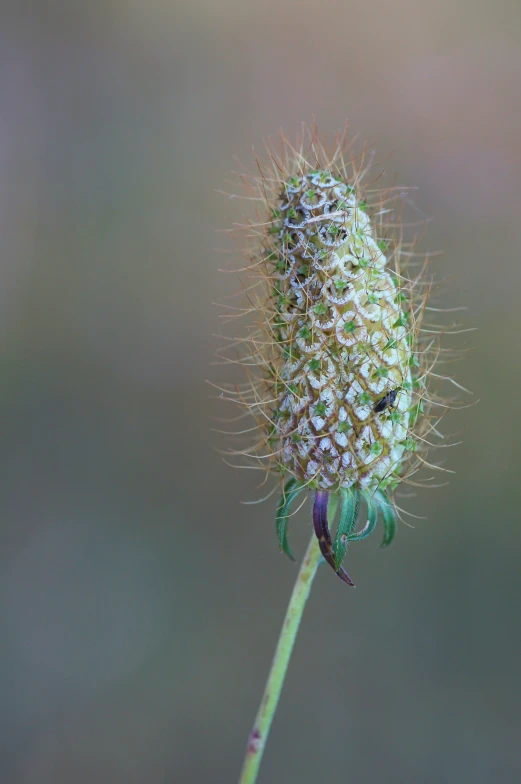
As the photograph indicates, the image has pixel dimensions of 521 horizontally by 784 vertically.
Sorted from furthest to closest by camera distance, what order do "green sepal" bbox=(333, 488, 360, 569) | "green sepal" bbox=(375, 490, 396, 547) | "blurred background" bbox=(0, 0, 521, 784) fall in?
1. "blurred background" bbox=(0, 0, 521, 784)
2. "green sepal" bbox=(375, 490, 396, 547)
3. "green sepal" bbox=(333, 488, 360, 569)

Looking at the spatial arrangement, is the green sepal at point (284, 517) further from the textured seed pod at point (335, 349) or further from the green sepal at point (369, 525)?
the green sepal at point (369, 525)

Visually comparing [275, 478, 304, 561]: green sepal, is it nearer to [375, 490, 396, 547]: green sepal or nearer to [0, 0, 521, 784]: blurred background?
[375, 490, 396, 547]: green sepal

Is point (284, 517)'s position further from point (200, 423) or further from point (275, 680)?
point (200, 423)

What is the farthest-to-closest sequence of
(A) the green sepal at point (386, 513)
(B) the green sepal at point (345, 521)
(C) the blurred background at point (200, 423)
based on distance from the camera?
(C) the blurred background at point (200, 423), (A) the green sepal at point (386, 513), (B) the green sepal at point (345, 521)

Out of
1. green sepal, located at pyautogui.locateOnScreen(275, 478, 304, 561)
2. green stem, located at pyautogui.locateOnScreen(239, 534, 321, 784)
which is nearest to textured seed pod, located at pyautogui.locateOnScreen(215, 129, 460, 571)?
green sepal, located at pyautogui.locateOnScreen(275, 478, 304, 561)

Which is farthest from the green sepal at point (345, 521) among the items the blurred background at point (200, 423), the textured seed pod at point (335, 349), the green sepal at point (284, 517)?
the blurred background at point (200, 423)

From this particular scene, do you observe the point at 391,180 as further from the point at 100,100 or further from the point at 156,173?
the point at 100,100
